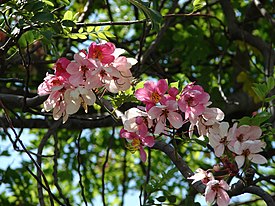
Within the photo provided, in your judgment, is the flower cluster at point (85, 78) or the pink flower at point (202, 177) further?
the pink flower at point (202, 177)

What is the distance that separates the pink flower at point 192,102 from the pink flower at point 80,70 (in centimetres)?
19

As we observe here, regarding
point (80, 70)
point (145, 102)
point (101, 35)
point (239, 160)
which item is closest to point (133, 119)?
point (145, 102)

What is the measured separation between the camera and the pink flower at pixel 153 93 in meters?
1.30

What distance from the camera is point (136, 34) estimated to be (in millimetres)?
3605

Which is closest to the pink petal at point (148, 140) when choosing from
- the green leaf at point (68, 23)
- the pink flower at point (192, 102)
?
the pink flower at point (192, 102)

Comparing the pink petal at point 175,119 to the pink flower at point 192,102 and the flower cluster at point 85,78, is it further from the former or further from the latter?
the flower cluster at point 85,78

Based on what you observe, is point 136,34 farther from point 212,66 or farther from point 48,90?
point 48,90

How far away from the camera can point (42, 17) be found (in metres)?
1.35

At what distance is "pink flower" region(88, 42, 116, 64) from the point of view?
128cm

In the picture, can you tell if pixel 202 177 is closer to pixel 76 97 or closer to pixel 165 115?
pixel 165 115

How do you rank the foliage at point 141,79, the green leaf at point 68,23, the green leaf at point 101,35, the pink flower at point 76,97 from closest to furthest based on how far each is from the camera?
the pink flower at point 76,97, the green leaf at point 68,23, the green leaf at point 101,35, the foliage at point 141,79

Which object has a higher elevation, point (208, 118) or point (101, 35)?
point (101, 35)

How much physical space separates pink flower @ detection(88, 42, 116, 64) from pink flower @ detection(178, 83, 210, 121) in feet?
0.55

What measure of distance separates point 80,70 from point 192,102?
0.77 ft
